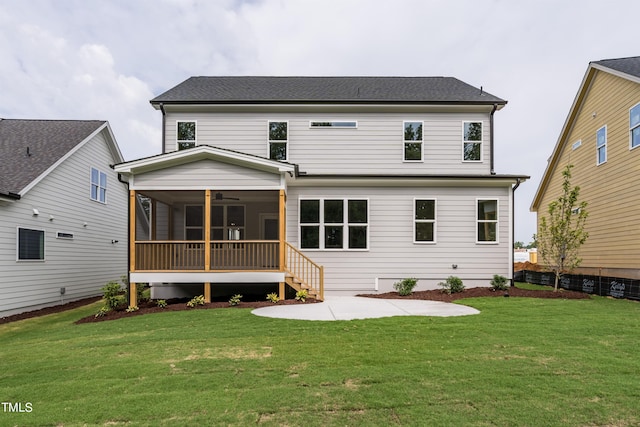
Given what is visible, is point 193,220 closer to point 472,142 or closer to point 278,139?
point 278,139

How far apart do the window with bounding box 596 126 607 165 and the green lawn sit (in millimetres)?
9336

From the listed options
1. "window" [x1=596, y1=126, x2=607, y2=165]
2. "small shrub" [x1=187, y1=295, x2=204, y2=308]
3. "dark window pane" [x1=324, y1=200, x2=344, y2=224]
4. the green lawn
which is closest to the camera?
the green lawn

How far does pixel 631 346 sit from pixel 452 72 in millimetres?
14194

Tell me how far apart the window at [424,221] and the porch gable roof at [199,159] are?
14.7 ft

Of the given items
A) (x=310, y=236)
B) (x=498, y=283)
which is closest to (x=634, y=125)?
(x=498, y=283)

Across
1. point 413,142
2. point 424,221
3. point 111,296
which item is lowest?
point 111,296

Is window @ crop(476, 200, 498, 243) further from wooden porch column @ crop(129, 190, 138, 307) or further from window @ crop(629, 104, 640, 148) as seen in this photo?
wooden porch column @ crop(129, 190, 138, 307)

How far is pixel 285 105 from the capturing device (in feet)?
41.5

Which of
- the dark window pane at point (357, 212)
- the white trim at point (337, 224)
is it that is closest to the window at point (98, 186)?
the white trim at point (337, 224)

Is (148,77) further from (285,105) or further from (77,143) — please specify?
(285,105)

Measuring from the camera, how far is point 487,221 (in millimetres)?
11859

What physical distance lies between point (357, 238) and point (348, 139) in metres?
3.51

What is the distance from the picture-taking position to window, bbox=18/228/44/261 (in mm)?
10508

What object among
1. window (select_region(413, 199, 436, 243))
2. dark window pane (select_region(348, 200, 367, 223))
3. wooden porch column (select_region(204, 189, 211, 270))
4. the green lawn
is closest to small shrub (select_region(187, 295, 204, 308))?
wooden porch column (select_region(204, 189, 211, 270))
